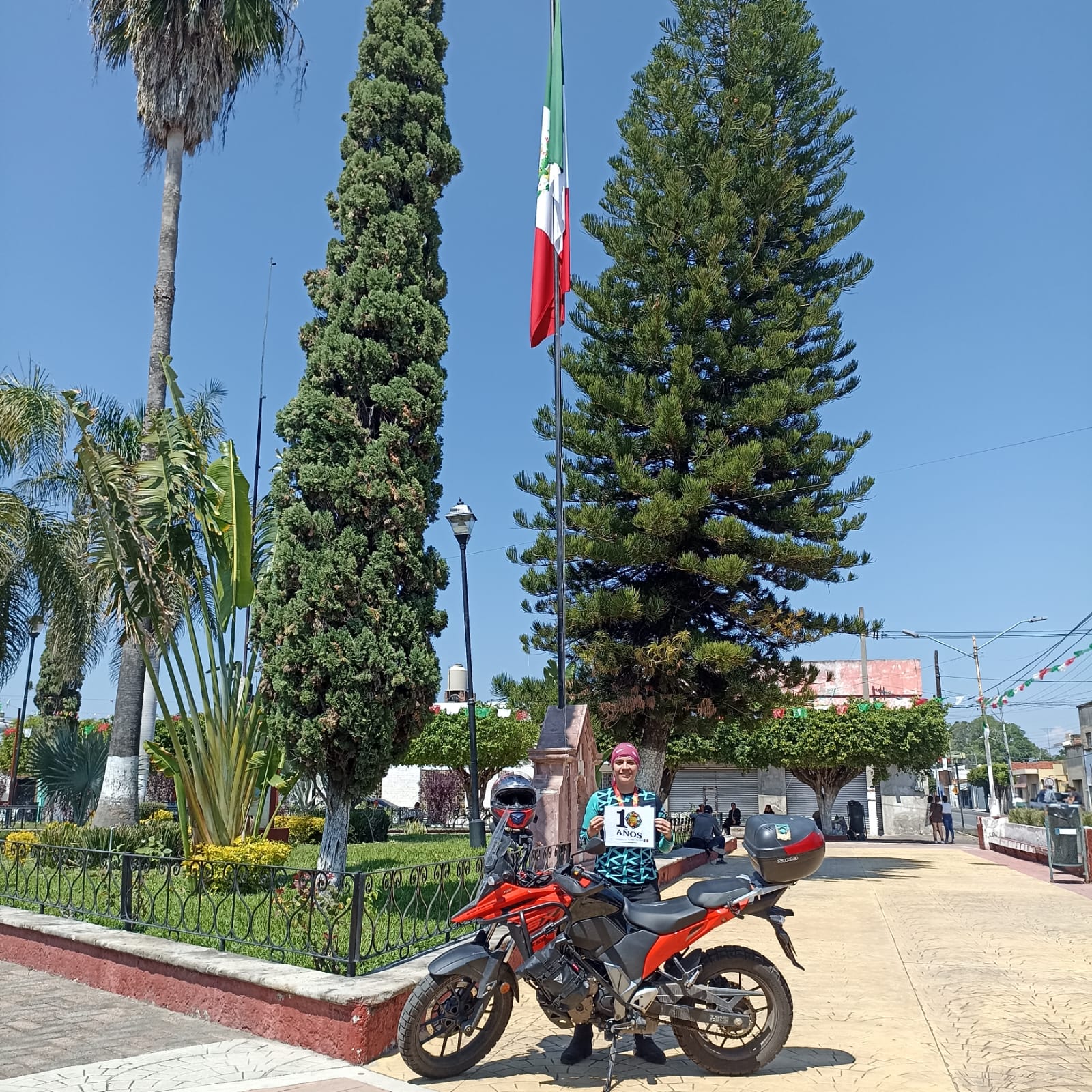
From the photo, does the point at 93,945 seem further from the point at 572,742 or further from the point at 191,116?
the point at 191,116

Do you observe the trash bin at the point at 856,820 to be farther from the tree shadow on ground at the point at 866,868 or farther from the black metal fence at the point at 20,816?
the black metal fence at the point at 20,816

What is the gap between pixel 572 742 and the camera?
10422 mm

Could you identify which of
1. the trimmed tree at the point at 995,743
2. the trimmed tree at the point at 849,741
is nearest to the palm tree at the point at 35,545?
the trimmed tree at the point at 849,741

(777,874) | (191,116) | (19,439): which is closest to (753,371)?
(191,116)

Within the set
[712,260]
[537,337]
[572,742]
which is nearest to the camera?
[572,742]

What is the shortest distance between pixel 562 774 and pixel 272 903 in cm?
432

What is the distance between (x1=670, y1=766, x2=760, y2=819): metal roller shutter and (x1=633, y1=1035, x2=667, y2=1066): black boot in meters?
34.0

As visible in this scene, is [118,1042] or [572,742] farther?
[572,742]

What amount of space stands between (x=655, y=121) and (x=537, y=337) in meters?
7.47

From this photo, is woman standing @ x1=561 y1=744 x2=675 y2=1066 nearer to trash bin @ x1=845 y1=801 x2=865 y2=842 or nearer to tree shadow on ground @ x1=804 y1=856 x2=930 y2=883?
tree shadow on ground @ x1=804 y1=856 x2=930 y2=883

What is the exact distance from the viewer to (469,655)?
16.9 meters

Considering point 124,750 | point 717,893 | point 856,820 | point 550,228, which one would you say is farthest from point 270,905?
point 856,820

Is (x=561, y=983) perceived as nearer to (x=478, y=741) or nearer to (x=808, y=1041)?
(x=808, y=1041)

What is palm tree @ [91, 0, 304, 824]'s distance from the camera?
595 inches
